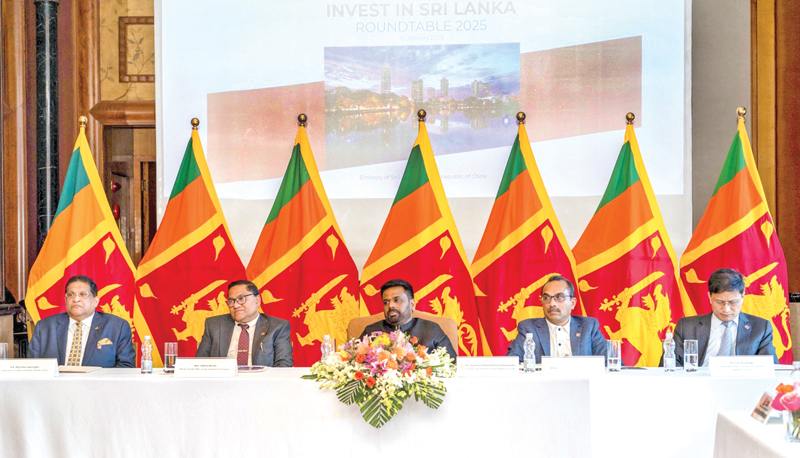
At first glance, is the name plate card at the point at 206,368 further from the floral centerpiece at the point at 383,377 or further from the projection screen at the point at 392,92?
the projection screen at the point at 392,92

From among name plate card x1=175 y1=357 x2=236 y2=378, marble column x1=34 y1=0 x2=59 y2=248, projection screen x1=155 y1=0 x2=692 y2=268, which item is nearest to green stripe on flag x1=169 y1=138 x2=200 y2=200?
projection screen x1=155 y1=0 x2=692 y2=268

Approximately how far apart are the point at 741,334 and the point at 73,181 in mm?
4282

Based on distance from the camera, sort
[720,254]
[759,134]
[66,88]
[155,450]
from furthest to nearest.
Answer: [66,88]
[759,134]
[720,254]
[155,450]

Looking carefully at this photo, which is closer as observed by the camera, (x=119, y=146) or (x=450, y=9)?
(x=450, y=9)

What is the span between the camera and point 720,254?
509 centimetres

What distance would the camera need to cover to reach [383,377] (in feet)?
9.91

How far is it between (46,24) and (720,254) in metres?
5.14

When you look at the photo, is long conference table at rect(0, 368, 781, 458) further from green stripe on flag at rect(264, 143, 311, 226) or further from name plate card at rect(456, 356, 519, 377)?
green stripe on flag at rect(264, 143, 311, 226)

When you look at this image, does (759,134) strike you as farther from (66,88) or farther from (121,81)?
(66,88)

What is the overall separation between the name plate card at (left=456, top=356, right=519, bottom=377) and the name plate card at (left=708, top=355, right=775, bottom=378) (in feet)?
2.76

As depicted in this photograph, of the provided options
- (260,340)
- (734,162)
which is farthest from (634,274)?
(260,340)

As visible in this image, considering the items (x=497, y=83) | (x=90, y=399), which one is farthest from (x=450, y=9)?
(x=90, y=399)

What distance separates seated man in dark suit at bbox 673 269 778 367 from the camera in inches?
155

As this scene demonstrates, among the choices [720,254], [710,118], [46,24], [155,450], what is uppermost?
[46,24]
